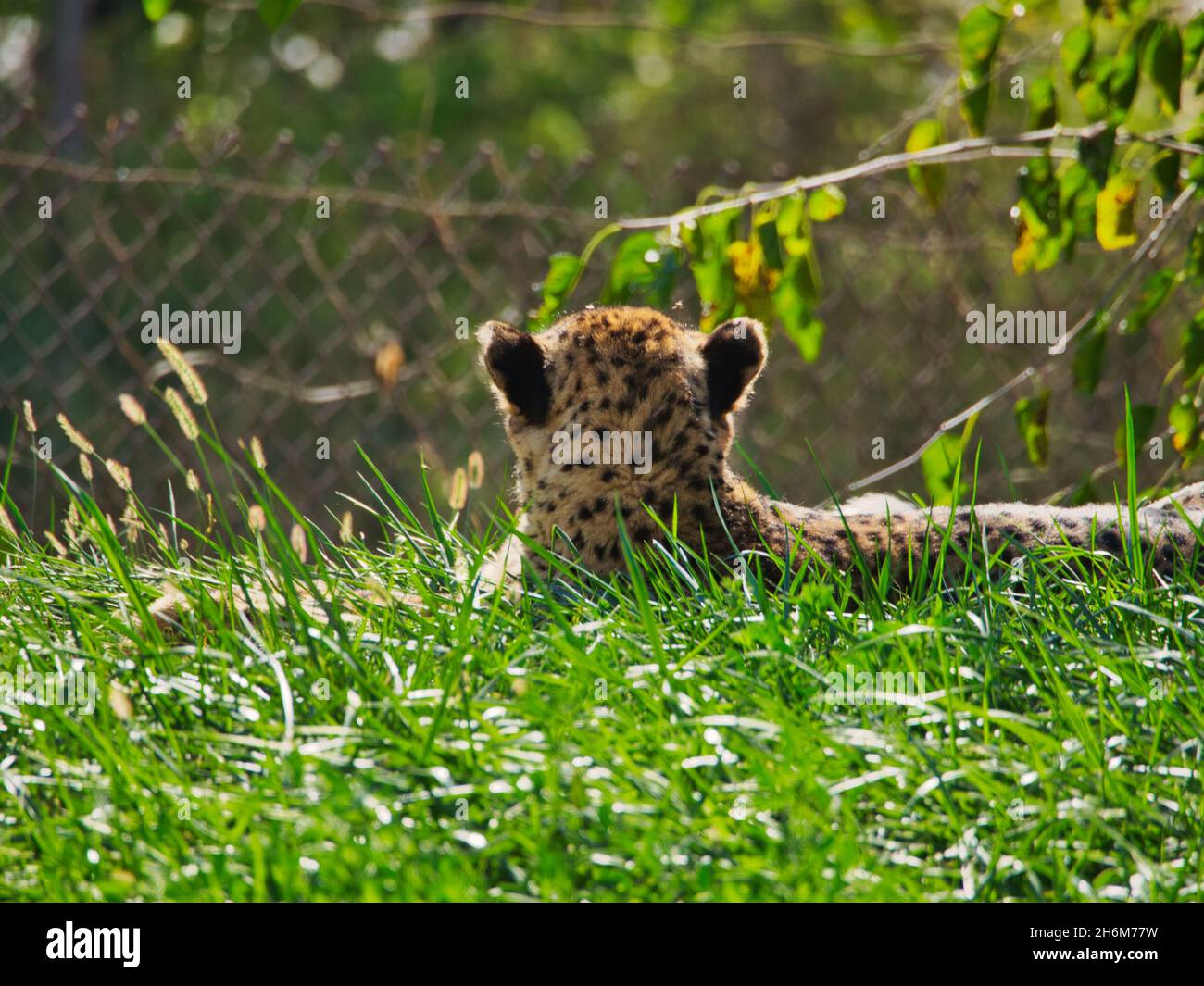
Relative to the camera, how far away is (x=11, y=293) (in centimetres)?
1340

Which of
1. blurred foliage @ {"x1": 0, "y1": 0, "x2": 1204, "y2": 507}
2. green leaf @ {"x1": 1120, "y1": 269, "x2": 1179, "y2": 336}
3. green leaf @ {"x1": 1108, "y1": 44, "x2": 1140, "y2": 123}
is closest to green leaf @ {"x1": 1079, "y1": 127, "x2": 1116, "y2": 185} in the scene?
green leaf @ {"x1": 1108, "y1": 44, "x2": 1140, "y2": 123}

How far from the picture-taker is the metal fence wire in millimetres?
7492

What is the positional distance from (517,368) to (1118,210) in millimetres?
2201

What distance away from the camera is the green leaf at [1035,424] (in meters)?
5.14

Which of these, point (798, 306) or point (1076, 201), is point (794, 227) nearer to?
point (798, 306)

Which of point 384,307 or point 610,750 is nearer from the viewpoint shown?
point 610,750

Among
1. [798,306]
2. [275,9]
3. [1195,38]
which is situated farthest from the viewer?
[798,306]

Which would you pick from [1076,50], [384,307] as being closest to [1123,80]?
[1076,50]

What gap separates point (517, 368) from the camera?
4.49 metres

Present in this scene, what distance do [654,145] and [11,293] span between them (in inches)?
374

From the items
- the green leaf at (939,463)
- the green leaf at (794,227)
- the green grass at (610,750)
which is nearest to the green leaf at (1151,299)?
the green leaf at (939,463)

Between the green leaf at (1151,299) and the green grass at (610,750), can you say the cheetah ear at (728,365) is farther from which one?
the green leaf at (1151,299)
